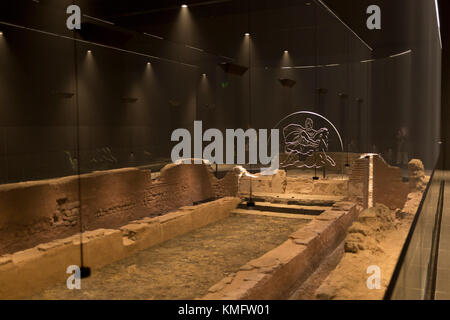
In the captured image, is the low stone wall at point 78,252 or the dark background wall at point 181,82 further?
the dark background wall at point 181,82

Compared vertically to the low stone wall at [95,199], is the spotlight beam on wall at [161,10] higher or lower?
higher

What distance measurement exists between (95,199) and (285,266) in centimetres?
449

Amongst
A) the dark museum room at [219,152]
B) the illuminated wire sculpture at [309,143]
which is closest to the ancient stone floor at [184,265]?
the dark museum room at [219,152]

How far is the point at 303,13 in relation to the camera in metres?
12.9

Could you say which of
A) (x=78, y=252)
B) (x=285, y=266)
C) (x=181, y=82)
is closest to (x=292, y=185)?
(x=285, y=266)

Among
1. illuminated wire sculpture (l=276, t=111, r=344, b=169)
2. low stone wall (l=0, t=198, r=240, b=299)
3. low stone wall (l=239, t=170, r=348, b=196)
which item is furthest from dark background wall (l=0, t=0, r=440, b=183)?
low stone wall (l=0, t=198, r=240, b=299)

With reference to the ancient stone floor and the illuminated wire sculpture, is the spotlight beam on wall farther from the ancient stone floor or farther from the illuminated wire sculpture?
the ancient stone floor

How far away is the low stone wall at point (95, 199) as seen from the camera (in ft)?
20.8

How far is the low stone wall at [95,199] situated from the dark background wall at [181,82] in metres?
2.04

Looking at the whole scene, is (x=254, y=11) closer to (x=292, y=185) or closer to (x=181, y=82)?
(x=181, y=82)

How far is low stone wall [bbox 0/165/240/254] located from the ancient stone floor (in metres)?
1.05

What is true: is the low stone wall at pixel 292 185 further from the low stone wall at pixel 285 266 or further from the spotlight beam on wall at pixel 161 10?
the spotlight beam on wall at pixel 161 10

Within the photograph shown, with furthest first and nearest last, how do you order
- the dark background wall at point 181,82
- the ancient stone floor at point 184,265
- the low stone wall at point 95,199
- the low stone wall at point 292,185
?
the low stone wall at point 292,185
the dark background wall at point 181,82
the low stone wall at point 95,199
the ancient stone floor at point 184,265

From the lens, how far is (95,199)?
788cm
